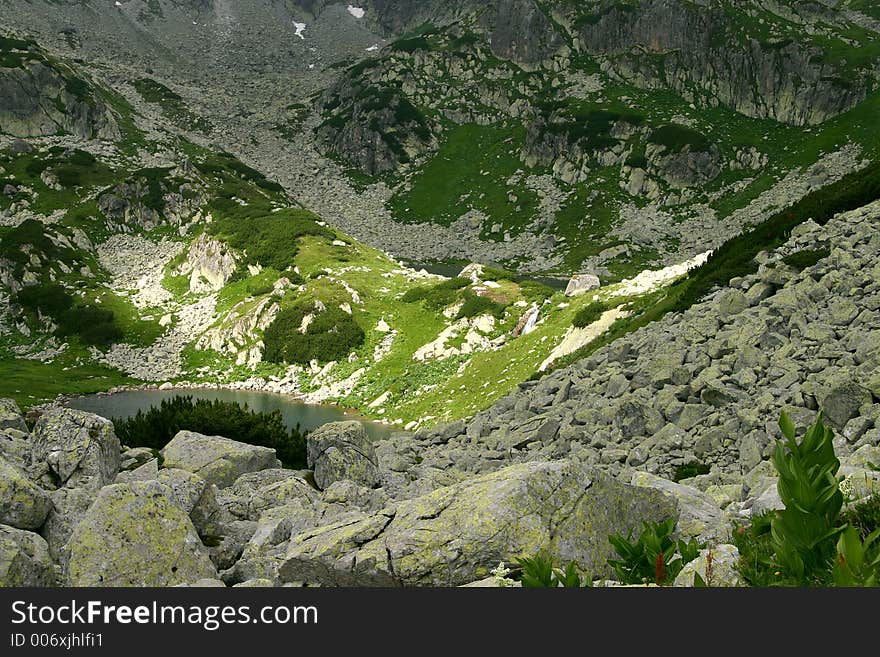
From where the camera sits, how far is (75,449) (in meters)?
14.0

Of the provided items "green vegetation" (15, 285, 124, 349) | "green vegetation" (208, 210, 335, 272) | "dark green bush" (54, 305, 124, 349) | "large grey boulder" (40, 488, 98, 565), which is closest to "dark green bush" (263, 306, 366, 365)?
"green vegetation" (208, 210, 335, 272)

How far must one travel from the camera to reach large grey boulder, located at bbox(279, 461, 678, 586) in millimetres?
7398

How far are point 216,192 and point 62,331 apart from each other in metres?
41.9

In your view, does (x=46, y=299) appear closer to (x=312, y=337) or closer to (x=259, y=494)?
(x=312, y=337)

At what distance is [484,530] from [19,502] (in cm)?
742

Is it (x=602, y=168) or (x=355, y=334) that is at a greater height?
(x=602, y=168)

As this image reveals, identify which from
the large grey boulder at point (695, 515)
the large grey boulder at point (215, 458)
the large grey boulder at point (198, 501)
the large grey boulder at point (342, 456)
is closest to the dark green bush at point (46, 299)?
the large grey boulder at point (215, 458)

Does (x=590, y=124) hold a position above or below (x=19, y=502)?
above

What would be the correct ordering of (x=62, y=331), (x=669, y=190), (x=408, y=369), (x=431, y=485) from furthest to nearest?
1. (x=669, y=190)
2. (x=62, y=331)
3. (x=408, y=369)
4. (x=431, y=485)

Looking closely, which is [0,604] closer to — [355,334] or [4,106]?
[355,334]

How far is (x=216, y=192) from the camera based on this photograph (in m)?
104

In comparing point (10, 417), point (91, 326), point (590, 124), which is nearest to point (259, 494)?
point (10, 417)

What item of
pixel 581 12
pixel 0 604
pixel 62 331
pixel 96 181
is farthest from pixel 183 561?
pixel 581 12

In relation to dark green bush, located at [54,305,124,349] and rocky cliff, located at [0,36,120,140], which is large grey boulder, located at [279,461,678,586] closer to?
dark green bush, located at [54,305,124,349]
